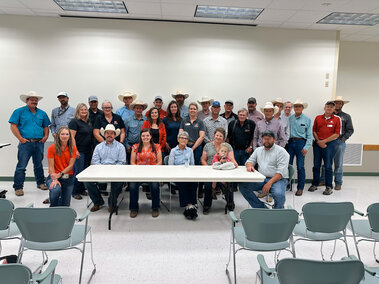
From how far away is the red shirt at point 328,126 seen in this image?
553 centimetres

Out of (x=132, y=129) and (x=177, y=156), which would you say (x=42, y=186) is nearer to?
(x=132, y=129)

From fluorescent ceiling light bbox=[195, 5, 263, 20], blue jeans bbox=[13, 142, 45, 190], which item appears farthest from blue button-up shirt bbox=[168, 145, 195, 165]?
fluorescent ceiling light bbox=[195, 5, 263, 20]

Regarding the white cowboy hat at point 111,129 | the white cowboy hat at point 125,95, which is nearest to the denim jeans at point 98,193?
the white cowboy hat at point 111,129

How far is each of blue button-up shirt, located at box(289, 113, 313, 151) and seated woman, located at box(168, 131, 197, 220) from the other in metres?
2.53

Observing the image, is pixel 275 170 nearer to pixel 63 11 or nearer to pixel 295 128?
pixel 295 128

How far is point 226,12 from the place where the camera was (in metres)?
5.39

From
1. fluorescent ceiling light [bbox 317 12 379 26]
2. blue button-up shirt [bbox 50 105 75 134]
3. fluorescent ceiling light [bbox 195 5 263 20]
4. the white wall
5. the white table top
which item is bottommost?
the white table top

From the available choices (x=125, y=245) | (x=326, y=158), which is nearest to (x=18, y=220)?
(x=125, y=245)

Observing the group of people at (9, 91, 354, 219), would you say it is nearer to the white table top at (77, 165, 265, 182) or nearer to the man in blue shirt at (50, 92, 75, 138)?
the man in blue shirt at (50, 92, 75, 138)

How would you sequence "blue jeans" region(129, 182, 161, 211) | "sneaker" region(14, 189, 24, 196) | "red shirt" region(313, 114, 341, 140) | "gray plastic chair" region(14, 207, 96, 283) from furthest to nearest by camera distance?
"red shirt" region(313, 114, 341, 140) < "sneaker" region(14, 189, 24, 196) < "blue jeans" region(129, 182, 161, 211) < "gray plastic chair" region(14, 207, 96, 283)

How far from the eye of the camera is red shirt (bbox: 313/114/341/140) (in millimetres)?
5531

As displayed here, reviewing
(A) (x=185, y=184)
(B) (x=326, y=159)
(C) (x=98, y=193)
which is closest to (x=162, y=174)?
(A) (x=185, y=184)

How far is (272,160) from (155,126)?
1.98 metres

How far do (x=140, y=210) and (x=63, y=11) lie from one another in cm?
407
